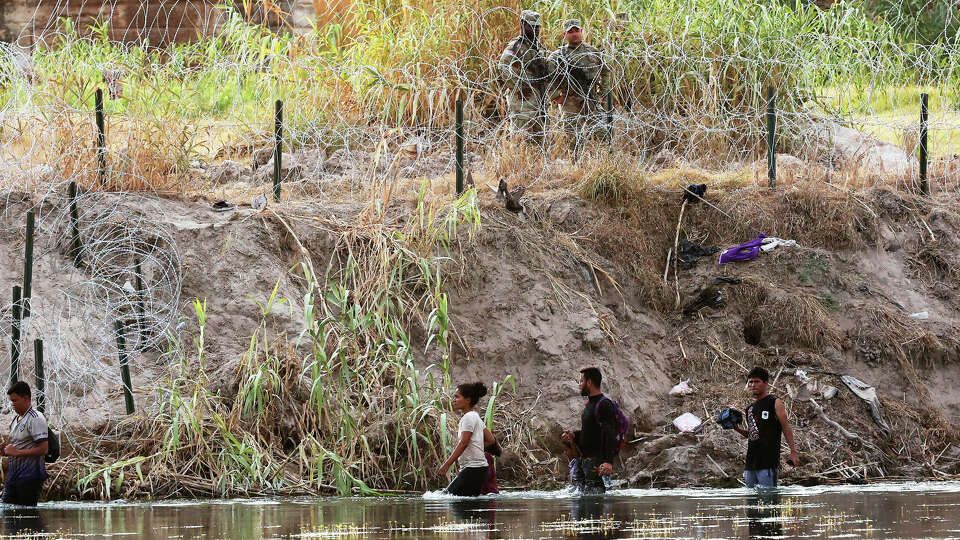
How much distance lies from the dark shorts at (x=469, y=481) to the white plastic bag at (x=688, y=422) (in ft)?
9.36

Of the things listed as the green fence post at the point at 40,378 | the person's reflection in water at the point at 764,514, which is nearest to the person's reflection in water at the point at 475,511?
the person's reflection in water at the point at 764,514

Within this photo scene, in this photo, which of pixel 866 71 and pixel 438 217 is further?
pixel 866 71

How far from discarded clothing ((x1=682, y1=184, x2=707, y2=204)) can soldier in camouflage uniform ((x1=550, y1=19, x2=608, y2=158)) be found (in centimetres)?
135

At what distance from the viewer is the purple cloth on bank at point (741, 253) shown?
14492 mm

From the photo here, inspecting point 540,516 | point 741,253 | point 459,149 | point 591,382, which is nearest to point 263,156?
point 459,149

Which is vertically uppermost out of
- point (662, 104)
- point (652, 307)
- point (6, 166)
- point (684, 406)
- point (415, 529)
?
point (662, 104)

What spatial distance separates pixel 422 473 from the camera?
1127 centimetres

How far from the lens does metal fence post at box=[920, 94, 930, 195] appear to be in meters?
15.4

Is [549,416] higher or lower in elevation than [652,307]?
lower

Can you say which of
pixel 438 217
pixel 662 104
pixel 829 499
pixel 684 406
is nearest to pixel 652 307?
pixel 684 406

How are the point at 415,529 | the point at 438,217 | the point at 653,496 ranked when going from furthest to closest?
the point at 438,217, the point at 653,496, the point at 415,529

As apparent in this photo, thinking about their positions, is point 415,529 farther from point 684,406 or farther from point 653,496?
point 684,406

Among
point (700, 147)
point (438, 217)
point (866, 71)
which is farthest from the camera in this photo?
point (866, 71)

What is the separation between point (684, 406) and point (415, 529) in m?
5.63
